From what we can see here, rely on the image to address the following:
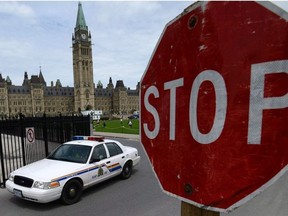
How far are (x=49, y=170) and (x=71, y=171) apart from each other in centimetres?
58

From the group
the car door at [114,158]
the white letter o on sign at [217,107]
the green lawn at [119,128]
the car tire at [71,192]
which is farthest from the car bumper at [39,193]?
the green lawn at [119,128]

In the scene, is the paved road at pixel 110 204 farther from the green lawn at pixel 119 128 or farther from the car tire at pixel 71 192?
the green lawn at pixel 119 128

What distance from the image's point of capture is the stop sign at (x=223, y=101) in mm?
736

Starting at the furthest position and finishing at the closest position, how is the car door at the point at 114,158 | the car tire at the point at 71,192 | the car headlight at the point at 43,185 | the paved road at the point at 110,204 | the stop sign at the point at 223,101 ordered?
the car door at the point at 114,158
the car tire at the point at 71,192
the car headlight at the point at 43,185
the paved road at the point at 110,204
the stop sign at the point at 223,101

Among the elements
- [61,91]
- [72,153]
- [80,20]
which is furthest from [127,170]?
[61,91]

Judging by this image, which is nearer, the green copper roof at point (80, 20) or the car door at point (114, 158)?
the car door at point (114, 158)

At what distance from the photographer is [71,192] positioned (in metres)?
5.88

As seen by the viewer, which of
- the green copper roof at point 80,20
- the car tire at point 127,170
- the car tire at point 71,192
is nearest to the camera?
the car tire at point 71,192

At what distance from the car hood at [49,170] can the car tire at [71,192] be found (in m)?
0.30

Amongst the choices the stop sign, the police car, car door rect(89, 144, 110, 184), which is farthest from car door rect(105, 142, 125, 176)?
the stop sign

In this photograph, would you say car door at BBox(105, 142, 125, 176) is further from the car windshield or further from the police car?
the car windshield

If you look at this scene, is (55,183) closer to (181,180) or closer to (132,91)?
(181,180)

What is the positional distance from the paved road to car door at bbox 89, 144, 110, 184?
42 cm

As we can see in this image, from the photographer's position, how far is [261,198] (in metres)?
5.45
